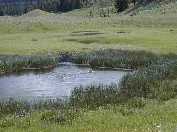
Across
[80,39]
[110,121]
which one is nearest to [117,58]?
[80,39]

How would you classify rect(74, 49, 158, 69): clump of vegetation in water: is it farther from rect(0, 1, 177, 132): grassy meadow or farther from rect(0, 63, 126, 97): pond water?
rect(0, 63, 126, 97): pond water

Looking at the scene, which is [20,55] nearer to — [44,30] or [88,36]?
[88,36]

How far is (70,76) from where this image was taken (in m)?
57.5

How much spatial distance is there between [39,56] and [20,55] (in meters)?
3.10

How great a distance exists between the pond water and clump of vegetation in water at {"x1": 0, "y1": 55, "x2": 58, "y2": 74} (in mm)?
1459

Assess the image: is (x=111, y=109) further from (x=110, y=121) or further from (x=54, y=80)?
(x=54, y=80)

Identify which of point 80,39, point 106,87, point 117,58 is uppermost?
point 106,87

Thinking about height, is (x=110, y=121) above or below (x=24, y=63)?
above

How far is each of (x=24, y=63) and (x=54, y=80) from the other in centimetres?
922

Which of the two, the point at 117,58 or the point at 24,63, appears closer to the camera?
the point at 24,63

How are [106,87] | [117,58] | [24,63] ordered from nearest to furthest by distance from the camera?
1. [106,87]
2. [24,63]
3. [117,58]

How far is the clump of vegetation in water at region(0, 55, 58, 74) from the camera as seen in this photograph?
60.4m

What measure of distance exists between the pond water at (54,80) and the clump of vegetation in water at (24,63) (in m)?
1.46

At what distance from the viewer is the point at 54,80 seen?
5497 centimetres
